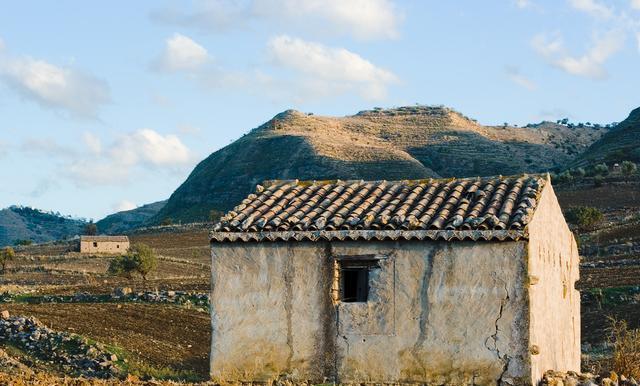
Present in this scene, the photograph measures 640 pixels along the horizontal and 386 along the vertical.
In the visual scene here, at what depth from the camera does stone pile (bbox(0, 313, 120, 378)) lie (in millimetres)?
23469

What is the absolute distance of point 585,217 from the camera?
5903 cm

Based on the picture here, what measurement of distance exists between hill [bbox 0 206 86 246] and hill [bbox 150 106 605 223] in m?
38.4

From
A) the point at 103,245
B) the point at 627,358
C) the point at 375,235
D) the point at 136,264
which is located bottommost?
the point at 627,358

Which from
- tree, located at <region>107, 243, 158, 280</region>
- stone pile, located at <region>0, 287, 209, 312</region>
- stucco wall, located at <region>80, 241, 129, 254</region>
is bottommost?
stone pile, located at <region>0, 287, 209, 312</region>

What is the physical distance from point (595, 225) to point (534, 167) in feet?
184

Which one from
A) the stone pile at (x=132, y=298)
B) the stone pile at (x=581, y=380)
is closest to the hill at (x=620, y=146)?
the stone pile at (x=132, y=298)

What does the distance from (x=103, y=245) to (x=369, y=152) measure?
42.6m

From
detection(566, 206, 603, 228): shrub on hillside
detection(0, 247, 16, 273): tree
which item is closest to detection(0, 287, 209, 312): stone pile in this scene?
detection(0, 247, 16, 273): tree

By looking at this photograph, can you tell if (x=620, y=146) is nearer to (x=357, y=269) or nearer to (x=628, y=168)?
(x=628, y=168)

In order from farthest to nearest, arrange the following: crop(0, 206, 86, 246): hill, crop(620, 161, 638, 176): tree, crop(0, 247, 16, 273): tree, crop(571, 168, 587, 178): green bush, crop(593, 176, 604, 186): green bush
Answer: crop(0, 206, 86, 246): hill < crop(571, 168, 587, 178): green bush < crop(620, 161, 638, 176): tree < crop(593, 176, 604, 186): green bush < crop(0, 247, 16, 273): tree

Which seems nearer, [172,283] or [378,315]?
[378,315]

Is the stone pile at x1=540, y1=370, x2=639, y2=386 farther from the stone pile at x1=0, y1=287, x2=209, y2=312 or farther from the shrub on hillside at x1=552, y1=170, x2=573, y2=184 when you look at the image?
the shrub on hillside at x1=552, y1=170, x2=573, y2=184

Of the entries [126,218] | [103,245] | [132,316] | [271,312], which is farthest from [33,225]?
[271,312]

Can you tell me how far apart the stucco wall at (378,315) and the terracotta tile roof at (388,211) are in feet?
0.73
